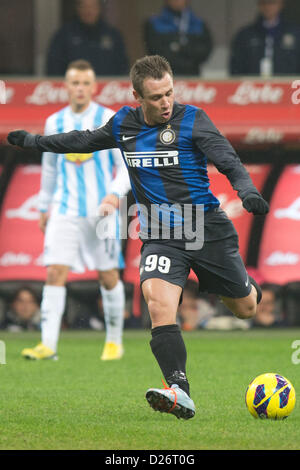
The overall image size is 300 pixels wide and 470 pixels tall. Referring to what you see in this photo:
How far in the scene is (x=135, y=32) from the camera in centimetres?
1471

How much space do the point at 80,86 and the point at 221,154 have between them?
364 cm

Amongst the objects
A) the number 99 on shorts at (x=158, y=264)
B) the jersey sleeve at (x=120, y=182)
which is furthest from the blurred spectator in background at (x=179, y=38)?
the number 99 on shorts at (x=158, y=264)

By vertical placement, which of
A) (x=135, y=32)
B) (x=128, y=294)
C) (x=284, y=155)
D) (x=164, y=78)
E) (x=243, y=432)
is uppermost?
(x=135, y=32)

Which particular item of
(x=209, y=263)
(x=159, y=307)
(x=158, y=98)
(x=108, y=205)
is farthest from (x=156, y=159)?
(x=108, y=205)

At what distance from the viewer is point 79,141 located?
6348mm

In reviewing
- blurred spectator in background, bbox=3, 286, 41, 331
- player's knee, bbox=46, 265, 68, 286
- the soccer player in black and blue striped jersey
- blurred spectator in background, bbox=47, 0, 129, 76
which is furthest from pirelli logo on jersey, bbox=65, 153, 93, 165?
blurred spectator in background, bbox=47, 0, 129, 76

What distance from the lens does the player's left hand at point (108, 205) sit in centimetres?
831

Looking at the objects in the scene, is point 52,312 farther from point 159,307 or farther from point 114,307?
point 159,307

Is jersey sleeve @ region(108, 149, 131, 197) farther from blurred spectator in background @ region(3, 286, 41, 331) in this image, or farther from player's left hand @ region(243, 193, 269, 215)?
blurred spectator in background @ region(3, 286, 41, 331)

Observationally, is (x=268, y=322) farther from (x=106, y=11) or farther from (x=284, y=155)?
(x=106, y=11)

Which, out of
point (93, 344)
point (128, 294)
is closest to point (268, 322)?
point (128, 294)

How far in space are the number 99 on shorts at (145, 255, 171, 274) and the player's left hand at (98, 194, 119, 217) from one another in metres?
2.32

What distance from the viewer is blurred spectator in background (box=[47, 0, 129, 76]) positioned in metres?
12.6

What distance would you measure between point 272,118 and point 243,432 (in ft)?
25.0
